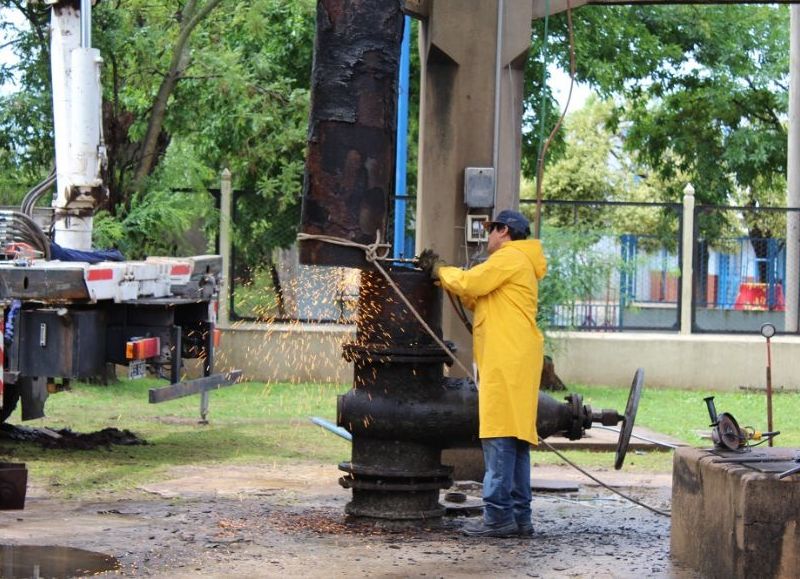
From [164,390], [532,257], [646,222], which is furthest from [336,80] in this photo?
[646,222]

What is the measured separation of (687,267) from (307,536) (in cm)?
1184

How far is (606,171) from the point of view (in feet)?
137

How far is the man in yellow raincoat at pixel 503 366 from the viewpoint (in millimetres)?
8180

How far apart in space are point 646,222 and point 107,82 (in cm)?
784

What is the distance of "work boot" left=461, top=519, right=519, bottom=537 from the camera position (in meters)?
8.27

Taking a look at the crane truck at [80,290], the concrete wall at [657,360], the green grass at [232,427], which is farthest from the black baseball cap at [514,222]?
the concrete wall at [657,360]

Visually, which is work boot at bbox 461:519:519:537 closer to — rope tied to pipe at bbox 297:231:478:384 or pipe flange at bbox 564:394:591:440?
pipe flange at bbox 564:394:591:440

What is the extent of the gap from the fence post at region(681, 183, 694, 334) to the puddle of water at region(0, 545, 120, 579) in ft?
41.7

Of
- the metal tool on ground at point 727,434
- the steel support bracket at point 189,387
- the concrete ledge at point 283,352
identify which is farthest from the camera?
the concrete ledge at point 283,352

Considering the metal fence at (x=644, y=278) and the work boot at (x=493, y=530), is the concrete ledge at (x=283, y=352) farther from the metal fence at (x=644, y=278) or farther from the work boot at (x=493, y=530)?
the work boot at (x=493, y=530)

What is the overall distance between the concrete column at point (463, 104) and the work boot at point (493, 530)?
7.59ft

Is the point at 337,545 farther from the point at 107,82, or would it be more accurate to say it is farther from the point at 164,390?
the point at 107,82

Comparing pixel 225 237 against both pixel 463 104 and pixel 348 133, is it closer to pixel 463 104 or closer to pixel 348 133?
pixel 463 104

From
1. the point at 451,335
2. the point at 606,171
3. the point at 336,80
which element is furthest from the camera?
the point at 606,171
